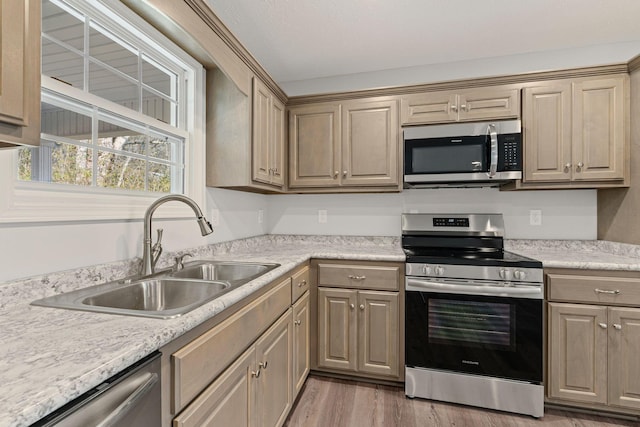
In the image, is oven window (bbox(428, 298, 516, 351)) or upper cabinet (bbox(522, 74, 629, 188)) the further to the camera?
upper cabinet (bbox(522, 74, 629, 188))

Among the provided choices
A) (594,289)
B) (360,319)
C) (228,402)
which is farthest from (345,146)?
(228,402)

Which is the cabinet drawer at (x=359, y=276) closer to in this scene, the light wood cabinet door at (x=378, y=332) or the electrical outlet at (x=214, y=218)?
the light wood cabinet door at (x=378, y=332)

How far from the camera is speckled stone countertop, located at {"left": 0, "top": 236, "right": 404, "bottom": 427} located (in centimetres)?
53

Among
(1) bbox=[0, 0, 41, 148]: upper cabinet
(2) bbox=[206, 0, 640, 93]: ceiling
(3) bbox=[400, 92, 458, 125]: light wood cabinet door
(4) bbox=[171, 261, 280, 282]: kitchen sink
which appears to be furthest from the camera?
(3) bbox=[400, 92, 458, 125]: light wood cabinet door

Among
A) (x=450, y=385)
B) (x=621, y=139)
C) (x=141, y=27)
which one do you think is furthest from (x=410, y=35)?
(x=450, y=385)

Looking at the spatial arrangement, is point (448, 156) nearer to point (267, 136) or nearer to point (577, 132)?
point (577, 132)

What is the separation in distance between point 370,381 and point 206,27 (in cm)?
247

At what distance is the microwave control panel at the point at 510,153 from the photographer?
2.21 metres

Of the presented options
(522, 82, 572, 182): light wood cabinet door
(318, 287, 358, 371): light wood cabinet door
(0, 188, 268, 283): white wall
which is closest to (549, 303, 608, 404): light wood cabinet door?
(522, 82, 572, 182): light wood cabinet door

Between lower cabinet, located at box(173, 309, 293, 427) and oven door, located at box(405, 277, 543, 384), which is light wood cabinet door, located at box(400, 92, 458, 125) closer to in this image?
oven door, located at box(405, 277, 543, 384)

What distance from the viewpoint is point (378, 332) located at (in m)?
2.17

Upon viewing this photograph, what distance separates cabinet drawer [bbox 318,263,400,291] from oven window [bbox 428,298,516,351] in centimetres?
29

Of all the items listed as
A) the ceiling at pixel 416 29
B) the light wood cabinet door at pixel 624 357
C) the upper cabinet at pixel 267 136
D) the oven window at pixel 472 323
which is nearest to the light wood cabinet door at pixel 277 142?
the upper cabinet at pixel 267 136

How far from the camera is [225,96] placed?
209 centimetres
